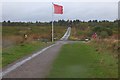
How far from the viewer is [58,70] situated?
1474 cm

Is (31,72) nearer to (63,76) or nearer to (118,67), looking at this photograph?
(63,76)

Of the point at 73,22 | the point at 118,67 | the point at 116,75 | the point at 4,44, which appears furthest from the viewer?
the point at 73,22

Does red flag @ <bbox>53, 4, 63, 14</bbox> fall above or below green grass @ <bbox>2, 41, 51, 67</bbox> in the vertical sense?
above

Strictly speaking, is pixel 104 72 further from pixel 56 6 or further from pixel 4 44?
pixel 56 6

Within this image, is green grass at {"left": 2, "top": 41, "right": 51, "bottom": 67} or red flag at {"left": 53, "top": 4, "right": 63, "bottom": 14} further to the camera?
red flag at {"left": 53, "top": 4, "right": 63, "bottom": 14}

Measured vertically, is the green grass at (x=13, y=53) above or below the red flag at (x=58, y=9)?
below

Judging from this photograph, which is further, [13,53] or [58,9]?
[58,9]

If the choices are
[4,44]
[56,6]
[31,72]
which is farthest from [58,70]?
[56,6]

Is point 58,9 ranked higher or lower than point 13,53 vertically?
higher

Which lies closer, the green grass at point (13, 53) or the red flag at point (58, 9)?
the green grass at point (13, 53)

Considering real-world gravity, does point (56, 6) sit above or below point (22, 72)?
above

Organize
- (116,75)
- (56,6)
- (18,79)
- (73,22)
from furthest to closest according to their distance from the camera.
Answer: (73,22) → (56,6) → (116,75) → (18,79)

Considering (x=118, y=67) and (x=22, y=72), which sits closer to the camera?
(x=22, y=72)

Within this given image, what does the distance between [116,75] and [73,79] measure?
69.8 inches
